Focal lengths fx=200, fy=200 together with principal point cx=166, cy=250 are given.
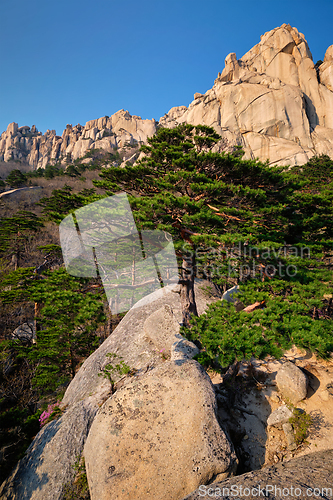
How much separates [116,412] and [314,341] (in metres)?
4.22

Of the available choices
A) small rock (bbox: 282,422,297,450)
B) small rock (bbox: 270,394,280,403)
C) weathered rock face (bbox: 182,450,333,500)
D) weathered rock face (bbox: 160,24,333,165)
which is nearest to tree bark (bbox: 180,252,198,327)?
small rock (bbox: 270,394,280,403)

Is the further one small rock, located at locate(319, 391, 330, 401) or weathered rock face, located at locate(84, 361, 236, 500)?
small rock, located at locate(319, 391, 330, 401)

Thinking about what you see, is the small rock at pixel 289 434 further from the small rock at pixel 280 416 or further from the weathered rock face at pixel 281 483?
the weathered rock face at pixel 281 483

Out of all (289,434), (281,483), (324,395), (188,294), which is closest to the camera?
(281,483)

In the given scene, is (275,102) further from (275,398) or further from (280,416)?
(280,416)

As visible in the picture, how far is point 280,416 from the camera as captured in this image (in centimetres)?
512

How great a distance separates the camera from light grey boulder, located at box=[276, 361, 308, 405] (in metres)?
5.37

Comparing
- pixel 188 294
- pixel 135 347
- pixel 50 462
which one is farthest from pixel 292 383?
pixel 50 462

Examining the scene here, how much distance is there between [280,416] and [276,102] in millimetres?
50015

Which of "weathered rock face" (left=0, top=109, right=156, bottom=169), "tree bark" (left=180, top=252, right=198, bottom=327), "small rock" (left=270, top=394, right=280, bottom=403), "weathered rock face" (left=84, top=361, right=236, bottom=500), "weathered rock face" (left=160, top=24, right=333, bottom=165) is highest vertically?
"weathered rock face" (left=0, top=109, right=156, bottom=169)

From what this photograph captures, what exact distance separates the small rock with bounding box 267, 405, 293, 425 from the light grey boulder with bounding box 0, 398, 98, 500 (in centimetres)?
474

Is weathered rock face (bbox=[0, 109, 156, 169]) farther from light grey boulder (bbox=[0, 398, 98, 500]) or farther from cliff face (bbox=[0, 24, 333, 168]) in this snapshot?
light grey boulder (bbox=[0, 398, 98, 500])

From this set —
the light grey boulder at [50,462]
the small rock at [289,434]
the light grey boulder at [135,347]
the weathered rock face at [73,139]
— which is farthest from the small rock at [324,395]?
the weathered rock face at [73,139]

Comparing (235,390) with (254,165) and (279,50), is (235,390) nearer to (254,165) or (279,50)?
(254,165)
